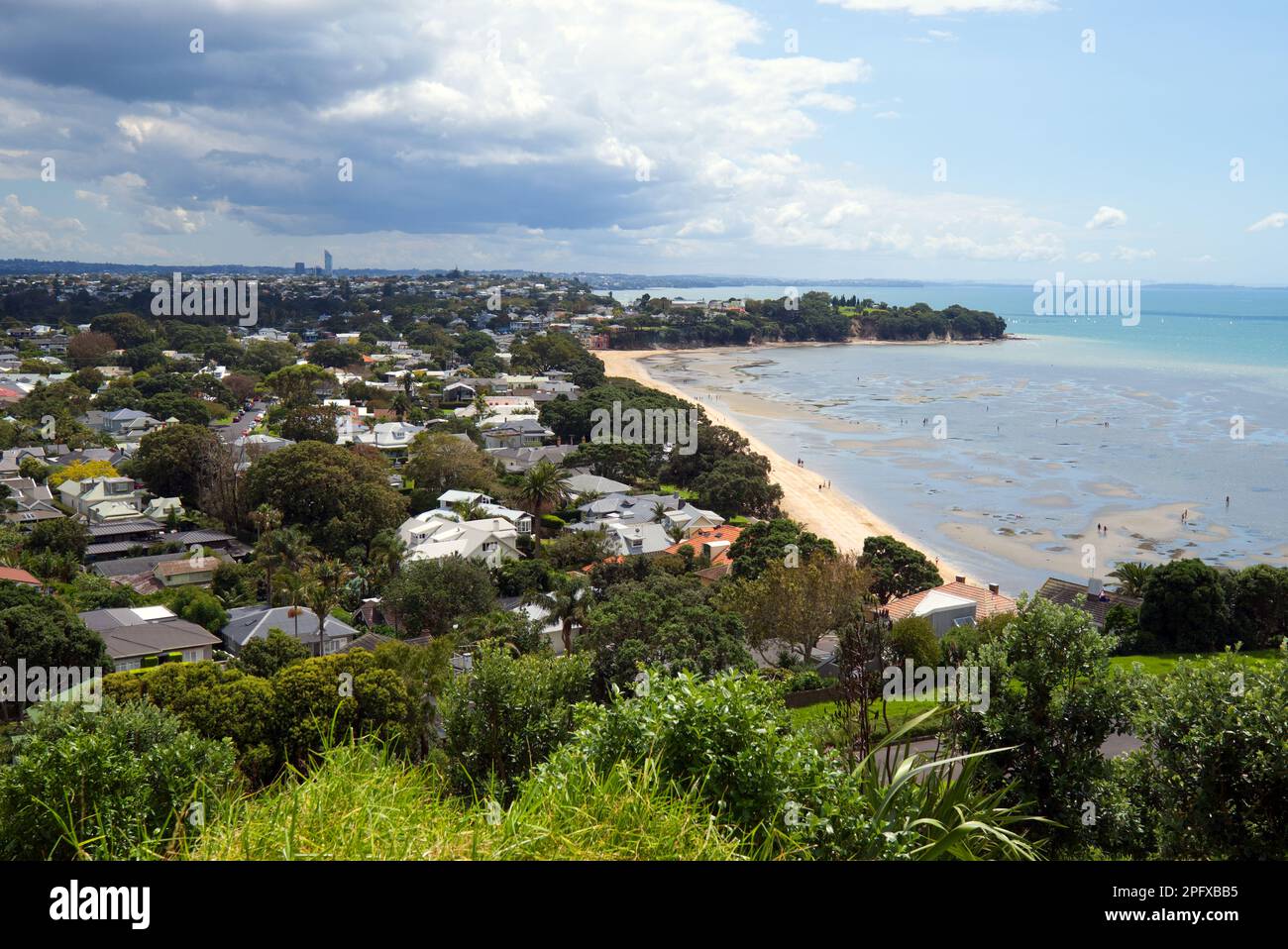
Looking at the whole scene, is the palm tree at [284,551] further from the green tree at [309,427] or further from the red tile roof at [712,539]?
the green tree at [309,427]

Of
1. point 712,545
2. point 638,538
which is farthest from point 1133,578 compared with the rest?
point 638,538

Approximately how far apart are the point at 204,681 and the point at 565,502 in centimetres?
2208

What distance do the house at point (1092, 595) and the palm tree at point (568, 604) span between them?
1191 cm

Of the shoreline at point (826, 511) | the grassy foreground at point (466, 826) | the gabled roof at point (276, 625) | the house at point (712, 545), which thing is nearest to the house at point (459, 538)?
the gabled roof at point (276, 625)

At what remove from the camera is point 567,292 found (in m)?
165

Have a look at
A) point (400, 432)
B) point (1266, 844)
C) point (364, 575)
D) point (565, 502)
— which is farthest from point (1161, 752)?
point (400, 432)

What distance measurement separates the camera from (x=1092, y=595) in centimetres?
2500

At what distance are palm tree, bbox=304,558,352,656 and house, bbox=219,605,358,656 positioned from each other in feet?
0.68

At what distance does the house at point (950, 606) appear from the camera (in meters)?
22.2

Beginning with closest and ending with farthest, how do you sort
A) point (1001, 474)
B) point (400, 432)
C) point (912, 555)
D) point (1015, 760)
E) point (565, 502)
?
1. point (1015, 760)
2. point (912, 555)
3. point (565, 502)
4. point (1001, 474)
5. point (400, 432)

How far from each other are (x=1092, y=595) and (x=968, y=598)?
181 inches

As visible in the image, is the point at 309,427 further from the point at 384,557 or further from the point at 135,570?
the point at 384,557
